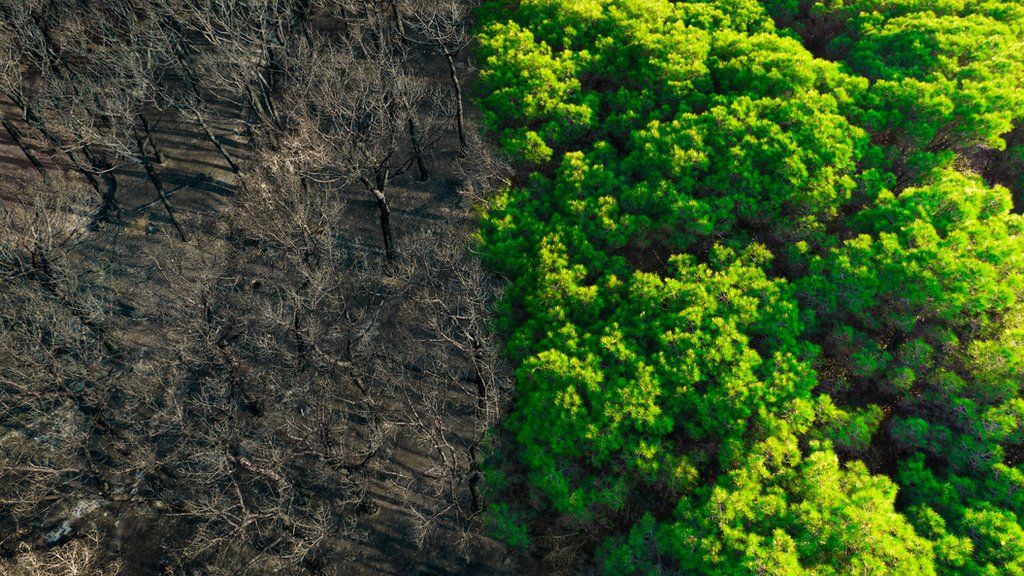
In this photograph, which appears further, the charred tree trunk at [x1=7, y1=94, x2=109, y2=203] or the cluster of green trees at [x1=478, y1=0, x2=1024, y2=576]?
the charred tree trunk at [x1=7, y1=94, x2=109, y2=203]

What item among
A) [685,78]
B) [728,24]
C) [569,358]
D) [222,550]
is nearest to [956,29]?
[728,24]

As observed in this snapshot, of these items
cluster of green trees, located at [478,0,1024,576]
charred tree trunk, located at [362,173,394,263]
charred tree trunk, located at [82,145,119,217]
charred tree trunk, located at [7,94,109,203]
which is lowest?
charred tree trunk, located at [82,145,119,217]

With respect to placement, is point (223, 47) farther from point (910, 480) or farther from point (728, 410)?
point (910, 480)

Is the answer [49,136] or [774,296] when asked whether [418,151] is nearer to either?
[49,136]

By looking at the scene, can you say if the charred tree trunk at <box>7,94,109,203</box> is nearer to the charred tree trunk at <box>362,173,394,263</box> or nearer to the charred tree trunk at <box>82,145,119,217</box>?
the charred tree trunk at <box>82,145,119,217</box>

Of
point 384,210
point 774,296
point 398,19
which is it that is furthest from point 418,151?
point 774,296

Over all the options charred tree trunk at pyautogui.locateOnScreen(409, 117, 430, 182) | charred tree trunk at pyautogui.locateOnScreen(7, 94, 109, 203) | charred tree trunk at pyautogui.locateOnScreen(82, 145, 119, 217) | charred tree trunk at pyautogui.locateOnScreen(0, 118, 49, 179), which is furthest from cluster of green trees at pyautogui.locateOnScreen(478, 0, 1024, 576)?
charred tree trunk at pyautogui.locateOnScreen(0, 118, 49, 179)

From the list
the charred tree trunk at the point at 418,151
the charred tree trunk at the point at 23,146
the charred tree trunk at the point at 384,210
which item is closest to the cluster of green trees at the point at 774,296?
the charred tree trunk at the point at 384,210
